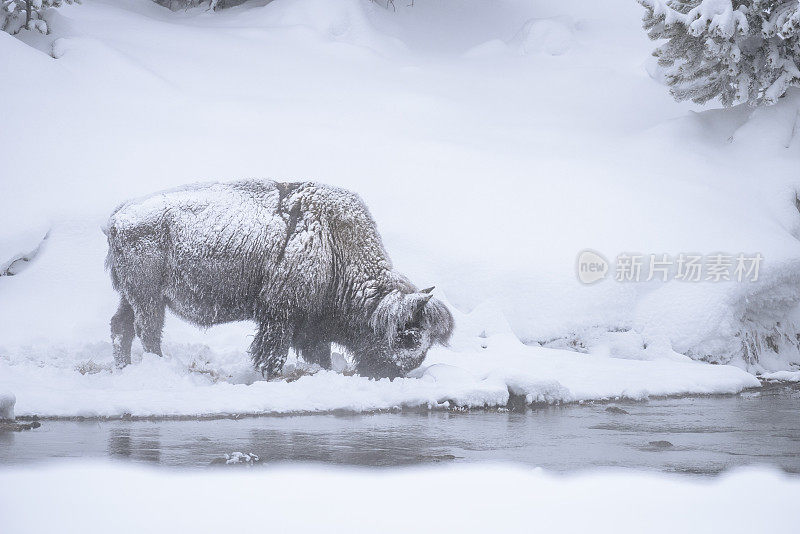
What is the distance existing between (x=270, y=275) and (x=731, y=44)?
8.58m

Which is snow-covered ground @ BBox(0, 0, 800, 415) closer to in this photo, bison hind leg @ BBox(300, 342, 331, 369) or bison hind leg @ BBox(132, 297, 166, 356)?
bison hind leg @ BBox(132, 297, 166, 356)

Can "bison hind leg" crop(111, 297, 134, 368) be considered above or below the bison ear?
below

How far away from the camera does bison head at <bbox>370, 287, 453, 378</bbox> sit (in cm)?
795

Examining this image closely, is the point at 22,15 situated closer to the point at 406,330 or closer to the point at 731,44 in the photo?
the point at 406,330

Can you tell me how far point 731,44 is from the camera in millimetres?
12992

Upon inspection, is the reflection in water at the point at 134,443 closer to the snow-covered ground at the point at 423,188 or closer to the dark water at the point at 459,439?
the dark water at the point at 459,439

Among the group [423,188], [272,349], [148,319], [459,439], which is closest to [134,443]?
[459,439]

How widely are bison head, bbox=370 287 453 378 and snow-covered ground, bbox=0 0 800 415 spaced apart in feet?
0.93

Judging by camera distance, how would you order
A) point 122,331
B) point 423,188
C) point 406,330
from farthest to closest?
1. point 423,188
2. point 122,331
3. point 406,330

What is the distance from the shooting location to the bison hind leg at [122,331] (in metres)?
8.59

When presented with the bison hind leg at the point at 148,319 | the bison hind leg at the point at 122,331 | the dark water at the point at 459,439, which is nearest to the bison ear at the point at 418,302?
the dark water at the point at 459,439

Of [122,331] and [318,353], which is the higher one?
[122,331]

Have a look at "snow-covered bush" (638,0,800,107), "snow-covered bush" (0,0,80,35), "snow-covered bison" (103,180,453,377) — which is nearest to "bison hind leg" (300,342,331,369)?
"snow-covered bison" (103,180,453,377)

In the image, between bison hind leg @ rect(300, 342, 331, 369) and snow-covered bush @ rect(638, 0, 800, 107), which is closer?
bison hind leg @ rect(300, 342, 331, 369)
